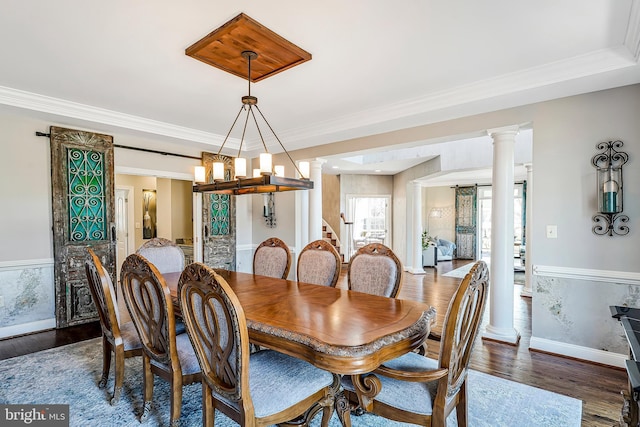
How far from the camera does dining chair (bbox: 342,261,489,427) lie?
1.49 meters

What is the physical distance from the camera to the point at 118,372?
2266mm

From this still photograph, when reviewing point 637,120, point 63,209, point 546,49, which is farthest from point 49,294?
point 637,120

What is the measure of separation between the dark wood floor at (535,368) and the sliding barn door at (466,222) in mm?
6323

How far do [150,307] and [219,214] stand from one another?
368 cm

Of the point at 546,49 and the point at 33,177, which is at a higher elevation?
the point at 546,49

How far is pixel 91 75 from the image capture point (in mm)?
2873

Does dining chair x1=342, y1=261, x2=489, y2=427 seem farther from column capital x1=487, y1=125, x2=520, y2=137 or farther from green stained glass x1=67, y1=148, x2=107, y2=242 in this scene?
green stained glass x1=67, y1=148, x2=107, y2=242

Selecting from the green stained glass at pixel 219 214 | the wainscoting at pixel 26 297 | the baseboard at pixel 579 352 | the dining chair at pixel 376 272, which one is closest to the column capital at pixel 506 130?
the dining chair at pixel 376 272

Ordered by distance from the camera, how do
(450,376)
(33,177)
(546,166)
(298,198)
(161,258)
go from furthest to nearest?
(298,198), (33,177), (161,258), (546,166), (450,376)

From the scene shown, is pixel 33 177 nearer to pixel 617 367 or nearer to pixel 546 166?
pixel 546 166

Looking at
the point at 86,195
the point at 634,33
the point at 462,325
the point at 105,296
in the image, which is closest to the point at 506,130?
the point at 634,33

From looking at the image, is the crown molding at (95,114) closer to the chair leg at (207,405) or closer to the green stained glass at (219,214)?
the green stained glass at (219,214)

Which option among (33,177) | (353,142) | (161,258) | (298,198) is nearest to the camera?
(161,258)

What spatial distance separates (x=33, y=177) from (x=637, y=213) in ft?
19.5
